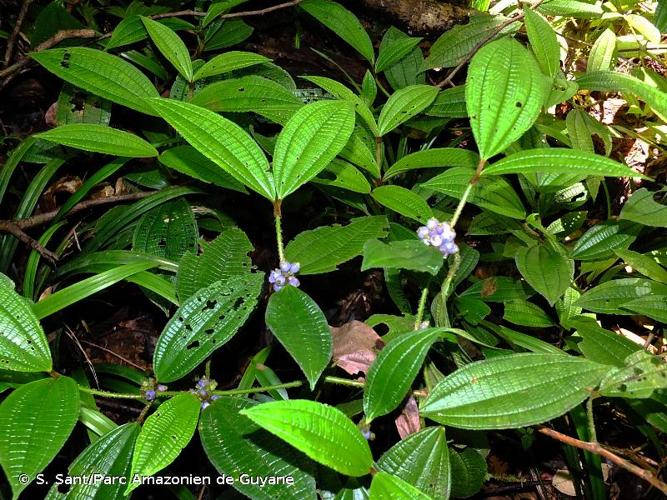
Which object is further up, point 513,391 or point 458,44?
→ point 458,44

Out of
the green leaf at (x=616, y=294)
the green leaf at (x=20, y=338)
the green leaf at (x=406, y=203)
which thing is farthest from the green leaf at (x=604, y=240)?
the green leaf at (x=20, y=338)

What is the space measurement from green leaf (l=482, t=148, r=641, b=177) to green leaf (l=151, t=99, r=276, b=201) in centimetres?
45

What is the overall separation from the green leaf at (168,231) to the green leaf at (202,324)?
0.48 m

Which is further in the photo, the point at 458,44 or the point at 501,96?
the point at 458,44

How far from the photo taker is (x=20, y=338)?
1.08m

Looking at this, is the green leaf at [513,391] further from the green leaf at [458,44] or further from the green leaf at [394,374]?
the green leaf at [458,44]

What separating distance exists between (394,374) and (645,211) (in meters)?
1.00

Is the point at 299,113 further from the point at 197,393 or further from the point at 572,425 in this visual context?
the point at 572,425

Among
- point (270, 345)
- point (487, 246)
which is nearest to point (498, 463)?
point (487, 246)

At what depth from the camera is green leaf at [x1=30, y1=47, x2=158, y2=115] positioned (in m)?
1.61

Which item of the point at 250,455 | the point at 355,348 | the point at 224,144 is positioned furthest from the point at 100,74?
the point at 250,455

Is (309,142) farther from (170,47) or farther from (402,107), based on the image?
(170,47)

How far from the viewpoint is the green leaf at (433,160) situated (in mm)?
1588

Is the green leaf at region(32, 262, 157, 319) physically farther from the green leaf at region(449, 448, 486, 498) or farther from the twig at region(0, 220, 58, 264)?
the green leaf at region(449, 448, 486, 498)
